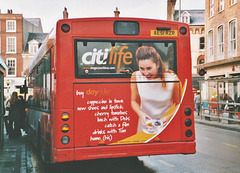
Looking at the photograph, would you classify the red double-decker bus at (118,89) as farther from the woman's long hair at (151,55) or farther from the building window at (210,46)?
the building window at (210,46)

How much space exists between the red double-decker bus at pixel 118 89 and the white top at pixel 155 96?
0.06ft

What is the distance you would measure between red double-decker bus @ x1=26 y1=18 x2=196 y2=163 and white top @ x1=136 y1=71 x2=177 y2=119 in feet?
Answer: 0.06

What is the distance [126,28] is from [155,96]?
1366 mm

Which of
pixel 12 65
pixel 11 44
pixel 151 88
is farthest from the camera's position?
pixel 11 44

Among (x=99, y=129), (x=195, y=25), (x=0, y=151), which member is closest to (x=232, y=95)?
(x=0, y=151)

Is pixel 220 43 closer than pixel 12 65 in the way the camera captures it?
Yes

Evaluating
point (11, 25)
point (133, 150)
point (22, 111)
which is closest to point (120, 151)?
point (133, 150)

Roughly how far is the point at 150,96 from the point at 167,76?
51 centimetres

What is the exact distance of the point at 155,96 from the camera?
20.4ft

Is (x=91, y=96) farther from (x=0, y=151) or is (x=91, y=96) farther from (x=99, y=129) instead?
(x=0, y=151)

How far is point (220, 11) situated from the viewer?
29.0m

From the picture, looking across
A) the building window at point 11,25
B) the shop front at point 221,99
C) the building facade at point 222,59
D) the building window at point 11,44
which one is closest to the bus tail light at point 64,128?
the shop front at point 221,99

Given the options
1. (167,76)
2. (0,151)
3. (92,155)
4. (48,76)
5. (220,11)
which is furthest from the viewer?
(220,11)

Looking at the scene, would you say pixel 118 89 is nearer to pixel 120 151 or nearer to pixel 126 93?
pixel 126 93
